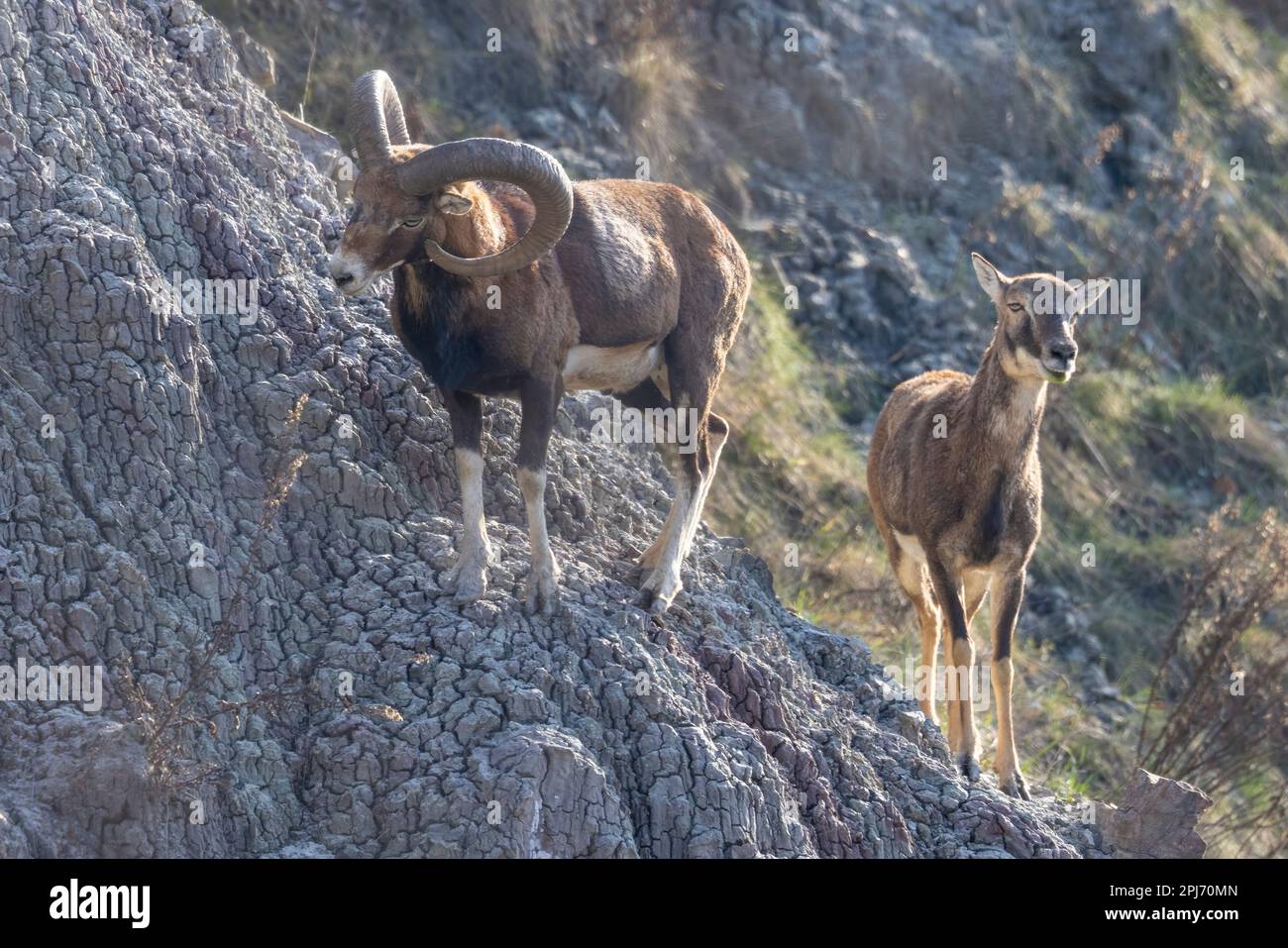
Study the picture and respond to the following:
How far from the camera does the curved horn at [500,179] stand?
8.16 metres

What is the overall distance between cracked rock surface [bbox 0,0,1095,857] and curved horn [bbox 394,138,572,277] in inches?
40.8

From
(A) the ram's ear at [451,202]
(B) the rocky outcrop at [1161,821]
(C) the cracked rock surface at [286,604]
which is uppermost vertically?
(A) the ram's ear at [451,202]

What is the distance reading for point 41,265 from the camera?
8242 millimetres

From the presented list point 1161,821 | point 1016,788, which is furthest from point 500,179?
point 1161,821

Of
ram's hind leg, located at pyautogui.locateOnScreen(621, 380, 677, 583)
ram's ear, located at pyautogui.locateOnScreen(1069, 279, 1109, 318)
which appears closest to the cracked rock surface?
ram's hind leg, located at pyautogui.locateOnScreen(621, 380, 677, 583)

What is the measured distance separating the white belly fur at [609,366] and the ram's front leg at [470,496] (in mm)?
557

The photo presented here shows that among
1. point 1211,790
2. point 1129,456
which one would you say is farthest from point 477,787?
point 1129,456

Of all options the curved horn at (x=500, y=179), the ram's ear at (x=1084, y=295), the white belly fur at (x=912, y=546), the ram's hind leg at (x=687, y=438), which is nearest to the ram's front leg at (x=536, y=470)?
the curved horn at (x=500, y=179)

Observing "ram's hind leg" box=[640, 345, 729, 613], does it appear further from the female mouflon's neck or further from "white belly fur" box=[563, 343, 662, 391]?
the female mouflon's neck

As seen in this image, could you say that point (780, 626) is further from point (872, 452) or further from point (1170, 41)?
point (1170, 41)

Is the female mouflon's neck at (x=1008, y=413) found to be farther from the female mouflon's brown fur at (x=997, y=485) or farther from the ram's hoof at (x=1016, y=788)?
the ram's hoof at (x=1016, y=788)

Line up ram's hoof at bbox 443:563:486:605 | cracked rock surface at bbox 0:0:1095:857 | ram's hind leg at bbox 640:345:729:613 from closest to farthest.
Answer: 1. cracked rock surface at bbox 0:0:1095:857
2. ram's hoof at bbox 443:563:486:605
3. ram's hind leg at bbox 640:345:729:613

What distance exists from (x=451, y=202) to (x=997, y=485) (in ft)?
11.9

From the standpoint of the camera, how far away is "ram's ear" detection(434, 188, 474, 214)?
8273 mm
